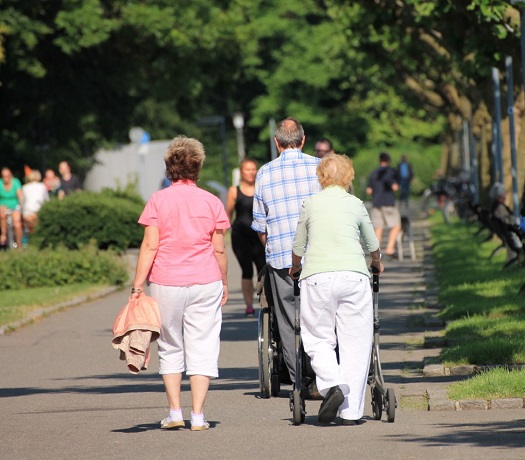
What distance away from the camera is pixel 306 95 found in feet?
261

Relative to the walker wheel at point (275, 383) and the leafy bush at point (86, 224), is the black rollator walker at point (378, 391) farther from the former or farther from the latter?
the leafy bush at point (86, 224)

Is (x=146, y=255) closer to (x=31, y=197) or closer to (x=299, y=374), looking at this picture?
(x=299, y=374)

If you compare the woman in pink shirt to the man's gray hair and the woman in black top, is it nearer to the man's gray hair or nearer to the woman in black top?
the man's gray hair

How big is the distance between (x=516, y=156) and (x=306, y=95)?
58.3 metres

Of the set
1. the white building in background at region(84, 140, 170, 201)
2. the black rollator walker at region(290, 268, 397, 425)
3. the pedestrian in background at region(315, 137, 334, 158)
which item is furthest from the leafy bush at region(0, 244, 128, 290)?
the white building in background at region(84, 140, 170, 201)

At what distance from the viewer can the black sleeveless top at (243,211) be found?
54.5 feet

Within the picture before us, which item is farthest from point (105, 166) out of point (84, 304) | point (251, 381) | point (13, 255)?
point (251, 381)

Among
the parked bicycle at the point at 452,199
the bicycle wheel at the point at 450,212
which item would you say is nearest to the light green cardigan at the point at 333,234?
the parked bicycle at the point at 452,199

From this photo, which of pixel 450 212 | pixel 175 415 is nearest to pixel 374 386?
pixel 175 415

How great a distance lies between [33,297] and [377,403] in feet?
38.4

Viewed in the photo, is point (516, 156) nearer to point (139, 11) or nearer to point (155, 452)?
point (155, 452)

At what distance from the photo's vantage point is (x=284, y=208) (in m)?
10.8

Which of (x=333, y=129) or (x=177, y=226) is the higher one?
(x=333, y=129)

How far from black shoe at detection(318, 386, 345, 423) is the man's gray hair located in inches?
93.7
